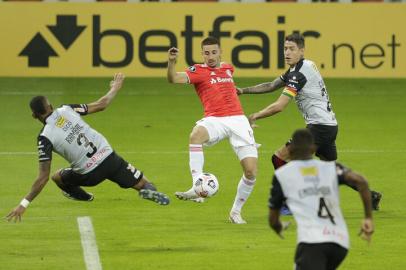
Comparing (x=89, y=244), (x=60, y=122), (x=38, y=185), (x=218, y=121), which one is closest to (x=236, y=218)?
(x=218, y=121)

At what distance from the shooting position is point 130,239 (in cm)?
1510

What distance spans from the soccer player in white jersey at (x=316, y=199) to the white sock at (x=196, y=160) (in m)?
5.17

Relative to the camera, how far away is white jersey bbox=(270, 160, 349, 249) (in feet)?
33.9

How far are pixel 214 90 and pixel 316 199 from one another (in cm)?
611

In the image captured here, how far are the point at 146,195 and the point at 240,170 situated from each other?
261 inches

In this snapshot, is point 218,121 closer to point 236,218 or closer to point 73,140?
point 236,218

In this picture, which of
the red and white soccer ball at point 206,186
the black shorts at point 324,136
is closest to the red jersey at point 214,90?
the black shorts at point 324,136

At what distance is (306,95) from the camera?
16422 mm

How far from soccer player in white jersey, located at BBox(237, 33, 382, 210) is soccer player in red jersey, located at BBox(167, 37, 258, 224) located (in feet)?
1.23

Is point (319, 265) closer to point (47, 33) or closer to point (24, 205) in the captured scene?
point (24, 205)

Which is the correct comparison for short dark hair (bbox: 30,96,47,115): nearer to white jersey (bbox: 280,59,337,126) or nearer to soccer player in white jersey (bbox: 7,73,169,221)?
Result: soccer player in white jersey (bbox: 7,73,169,221)

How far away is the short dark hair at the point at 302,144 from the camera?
34.1ft

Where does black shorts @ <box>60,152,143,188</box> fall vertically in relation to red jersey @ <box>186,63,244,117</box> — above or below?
below

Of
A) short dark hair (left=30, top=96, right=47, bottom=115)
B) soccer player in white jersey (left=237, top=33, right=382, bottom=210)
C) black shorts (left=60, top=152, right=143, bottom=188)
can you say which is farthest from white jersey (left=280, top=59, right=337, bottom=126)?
short dark hair (left=30, top=96, right=47, bottom=115)
